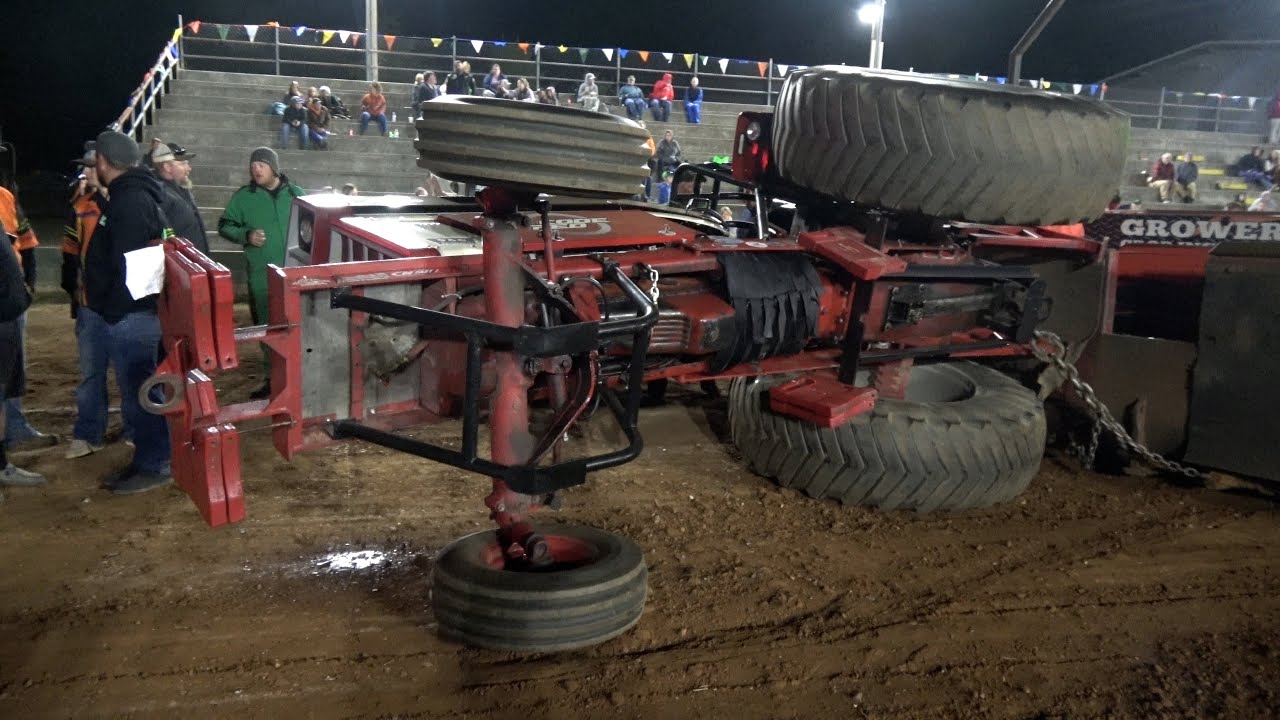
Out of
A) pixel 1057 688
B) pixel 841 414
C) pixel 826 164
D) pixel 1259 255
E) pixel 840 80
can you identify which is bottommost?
pixel 1057 688

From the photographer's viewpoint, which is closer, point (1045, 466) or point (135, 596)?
point (135, 596)

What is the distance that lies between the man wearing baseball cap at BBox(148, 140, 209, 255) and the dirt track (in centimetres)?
133

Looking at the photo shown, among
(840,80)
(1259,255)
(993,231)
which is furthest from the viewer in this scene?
(993,231)

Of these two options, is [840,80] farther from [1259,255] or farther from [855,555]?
[1259,255]

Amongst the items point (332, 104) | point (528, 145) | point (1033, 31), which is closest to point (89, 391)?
point (528, 145)

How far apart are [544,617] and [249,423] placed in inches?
45.3

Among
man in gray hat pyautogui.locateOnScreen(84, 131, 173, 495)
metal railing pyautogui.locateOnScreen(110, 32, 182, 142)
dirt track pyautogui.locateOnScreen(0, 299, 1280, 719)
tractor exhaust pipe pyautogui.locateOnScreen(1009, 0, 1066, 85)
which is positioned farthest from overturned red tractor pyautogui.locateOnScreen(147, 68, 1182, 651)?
metal railing pyautogui.locateOnScreen(110, 32, 182, 142)

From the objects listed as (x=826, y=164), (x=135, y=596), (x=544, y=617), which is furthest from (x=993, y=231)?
(x=135, y=596)

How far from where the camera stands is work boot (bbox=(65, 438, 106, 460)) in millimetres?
5504

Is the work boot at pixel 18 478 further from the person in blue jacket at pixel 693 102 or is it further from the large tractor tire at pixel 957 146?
the person in blue jacket at pixel 693 102

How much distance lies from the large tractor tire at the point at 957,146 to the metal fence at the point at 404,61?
58.0ft

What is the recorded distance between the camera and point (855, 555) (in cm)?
441

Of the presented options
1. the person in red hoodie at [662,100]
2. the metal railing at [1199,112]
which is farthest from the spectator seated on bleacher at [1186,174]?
the person in red hoodie at [662,100]

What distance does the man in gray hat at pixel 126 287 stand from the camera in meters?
4.89
